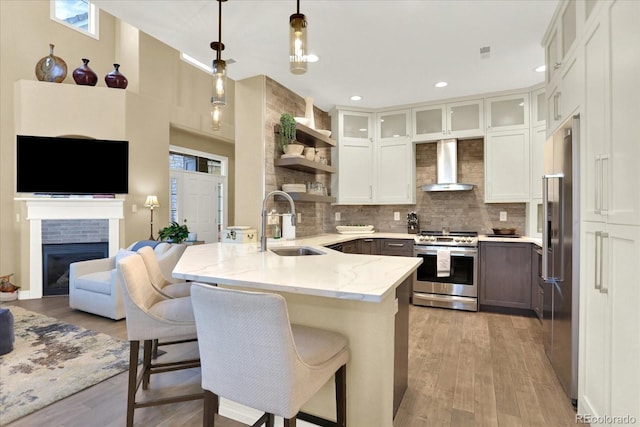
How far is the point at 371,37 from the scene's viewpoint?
113 inches

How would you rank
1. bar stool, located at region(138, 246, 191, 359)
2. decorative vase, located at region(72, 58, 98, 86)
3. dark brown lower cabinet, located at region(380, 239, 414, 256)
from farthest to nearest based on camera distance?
decorative vase, located at region(72, 58, 98, 86) → dark brown lower cabinet, located at region(380, 239, 414, 256) → bar stool, located at region(138, 246, 191, 359)

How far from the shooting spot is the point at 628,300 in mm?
1374

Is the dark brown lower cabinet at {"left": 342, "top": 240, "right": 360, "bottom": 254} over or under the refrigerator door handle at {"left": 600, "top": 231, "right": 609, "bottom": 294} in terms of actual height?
under

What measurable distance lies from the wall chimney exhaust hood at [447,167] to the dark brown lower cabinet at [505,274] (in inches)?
35.6

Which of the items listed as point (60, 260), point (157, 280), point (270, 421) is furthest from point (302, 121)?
point (60, 260)

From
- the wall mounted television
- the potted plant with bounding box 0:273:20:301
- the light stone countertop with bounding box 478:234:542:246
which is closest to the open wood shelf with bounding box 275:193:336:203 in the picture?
the light stone countertop with bounding box 478:234:542:246

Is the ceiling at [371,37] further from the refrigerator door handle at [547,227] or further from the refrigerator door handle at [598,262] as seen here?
the refrigerator door handle at [598,262]

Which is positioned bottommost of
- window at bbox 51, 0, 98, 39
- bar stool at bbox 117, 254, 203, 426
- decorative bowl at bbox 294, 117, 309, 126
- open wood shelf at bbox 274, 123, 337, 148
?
bar stool at bbox 117, 254, 203, 426

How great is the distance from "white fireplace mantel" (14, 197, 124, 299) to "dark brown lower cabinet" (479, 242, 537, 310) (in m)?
5.52

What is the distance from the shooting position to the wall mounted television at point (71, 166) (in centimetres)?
484

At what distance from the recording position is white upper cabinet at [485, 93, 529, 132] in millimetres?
4129

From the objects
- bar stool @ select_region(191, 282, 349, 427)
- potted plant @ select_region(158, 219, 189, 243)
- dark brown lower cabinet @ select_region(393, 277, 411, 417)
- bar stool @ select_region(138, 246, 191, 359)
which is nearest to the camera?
bar stool @ select_region(191, 282, 349, 427)

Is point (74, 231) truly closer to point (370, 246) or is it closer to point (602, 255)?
point (370, 246)

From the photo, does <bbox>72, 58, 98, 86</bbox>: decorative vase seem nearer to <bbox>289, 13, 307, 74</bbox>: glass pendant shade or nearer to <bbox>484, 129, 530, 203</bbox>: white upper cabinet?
<bbox>289, 13, 307, 74</bbox>: glass pendant shade
